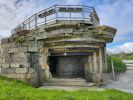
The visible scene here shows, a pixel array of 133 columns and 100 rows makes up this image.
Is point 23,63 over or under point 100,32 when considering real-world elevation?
under

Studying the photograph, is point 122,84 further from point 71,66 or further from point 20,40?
point 20,40

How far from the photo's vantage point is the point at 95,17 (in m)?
15.2

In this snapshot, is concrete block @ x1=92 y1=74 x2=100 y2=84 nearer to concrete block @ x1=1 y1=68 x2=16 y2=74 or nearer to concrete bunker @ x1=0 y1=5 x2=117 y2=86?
concrete bunker @ x1=0 y1=5 x2=117 y2=86

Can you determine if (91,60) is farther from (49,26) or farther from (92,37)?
(49,26)

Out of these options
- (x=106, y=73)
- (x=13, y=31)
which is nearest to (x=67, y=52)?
(x=106, y=73)

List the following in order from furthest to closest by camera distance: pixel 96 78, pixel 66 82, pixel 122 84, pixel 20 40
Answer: pixel 20 40 < pixel 122 84 < pixel 96 78 < pixel 66 82

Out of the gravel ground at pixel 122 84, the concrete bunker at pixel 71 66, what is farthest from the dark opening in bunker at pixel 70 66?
the gravel ground at pixel 122 84

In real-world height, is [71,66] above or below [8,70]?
above

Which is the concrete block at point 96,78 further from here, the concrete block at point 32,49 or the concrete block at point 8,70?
the concrete block at point 8,70

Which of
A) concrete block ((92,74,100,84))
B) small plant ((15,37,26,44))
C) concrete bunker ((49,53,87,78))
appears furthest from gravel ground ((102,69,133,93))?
small plant ((15,37,26,44))

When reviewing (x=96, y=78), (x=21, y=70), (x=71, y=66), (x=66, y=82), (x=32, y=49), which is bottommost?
(x=66, y=82)

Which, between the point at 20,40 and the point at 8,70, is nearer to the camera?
the point at 8,70

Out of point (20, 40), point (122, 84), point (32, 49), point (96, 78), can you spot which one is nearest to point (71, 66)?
point (96, 78)

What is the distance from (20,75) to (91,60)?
4539 mm
